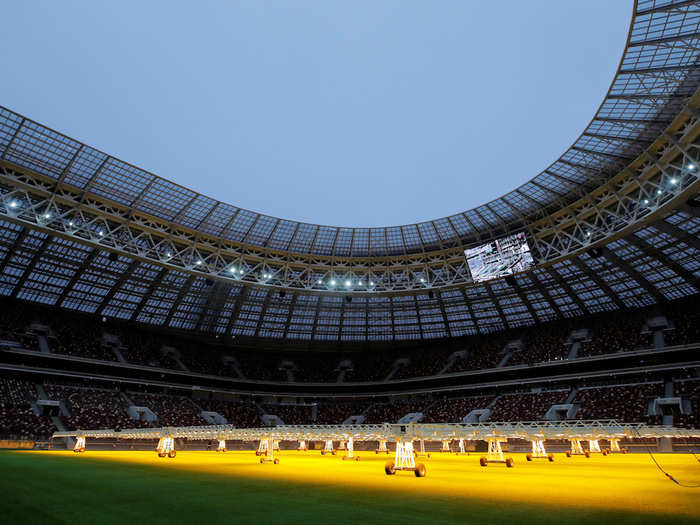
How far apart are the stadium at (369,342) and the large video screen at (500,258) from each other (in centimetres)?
20

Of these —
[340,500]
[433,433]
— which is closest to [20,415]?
[433,433]

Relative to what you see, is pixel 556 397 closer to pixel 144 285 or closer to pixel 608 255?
pixel 608 255

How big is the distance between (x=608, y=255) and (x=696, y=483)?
33384mm

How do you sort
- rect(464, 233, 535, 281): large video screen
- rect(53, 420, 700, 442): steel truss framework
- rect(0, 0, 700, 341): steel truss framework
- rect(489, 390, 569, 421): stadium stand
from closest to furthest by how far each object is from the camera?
rect(53, 420, 700, 442): steel truss framework < rect(0, 0, 700, 341): steel truss framework < rect(464, 233, 535, 281): large video screen < rect(489, 390, 569, 421): stadium stand

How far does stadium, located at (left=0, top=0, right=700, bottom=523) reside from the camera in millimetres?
12688

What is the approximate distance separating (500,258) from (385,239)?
38.7 ft

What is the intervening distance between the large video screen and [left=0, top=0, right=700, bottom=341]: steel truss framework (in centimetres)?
148

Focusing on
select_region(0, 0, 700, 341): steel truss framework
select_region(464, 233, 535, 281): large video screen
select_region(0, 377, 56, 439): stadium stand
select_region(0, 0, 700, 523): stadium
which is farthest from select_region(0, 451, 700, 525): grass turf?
select_region(0, 377, 56, 439): stadium stand

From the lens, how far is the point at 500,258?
1642 inches

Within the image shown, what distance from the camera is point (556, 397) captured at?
51.5 meters

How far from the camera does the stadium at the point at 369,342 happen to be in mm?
12688

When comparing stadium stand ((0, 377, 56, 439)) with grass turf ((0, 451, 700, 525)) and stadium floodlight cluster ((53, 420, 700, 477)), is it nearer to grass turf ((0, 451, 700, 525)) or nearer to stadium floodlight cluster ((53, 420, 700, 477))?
stadium floodlight cluster ((53, 420, 700, 477))

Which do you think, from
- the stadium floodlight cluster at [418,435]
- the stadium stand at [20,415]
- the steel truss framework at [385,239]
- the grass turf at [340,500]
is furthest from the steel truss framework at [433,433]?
the steel truss framework at [385,239]

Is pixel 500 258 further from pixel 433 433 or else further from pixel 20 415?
pixel 20 415
